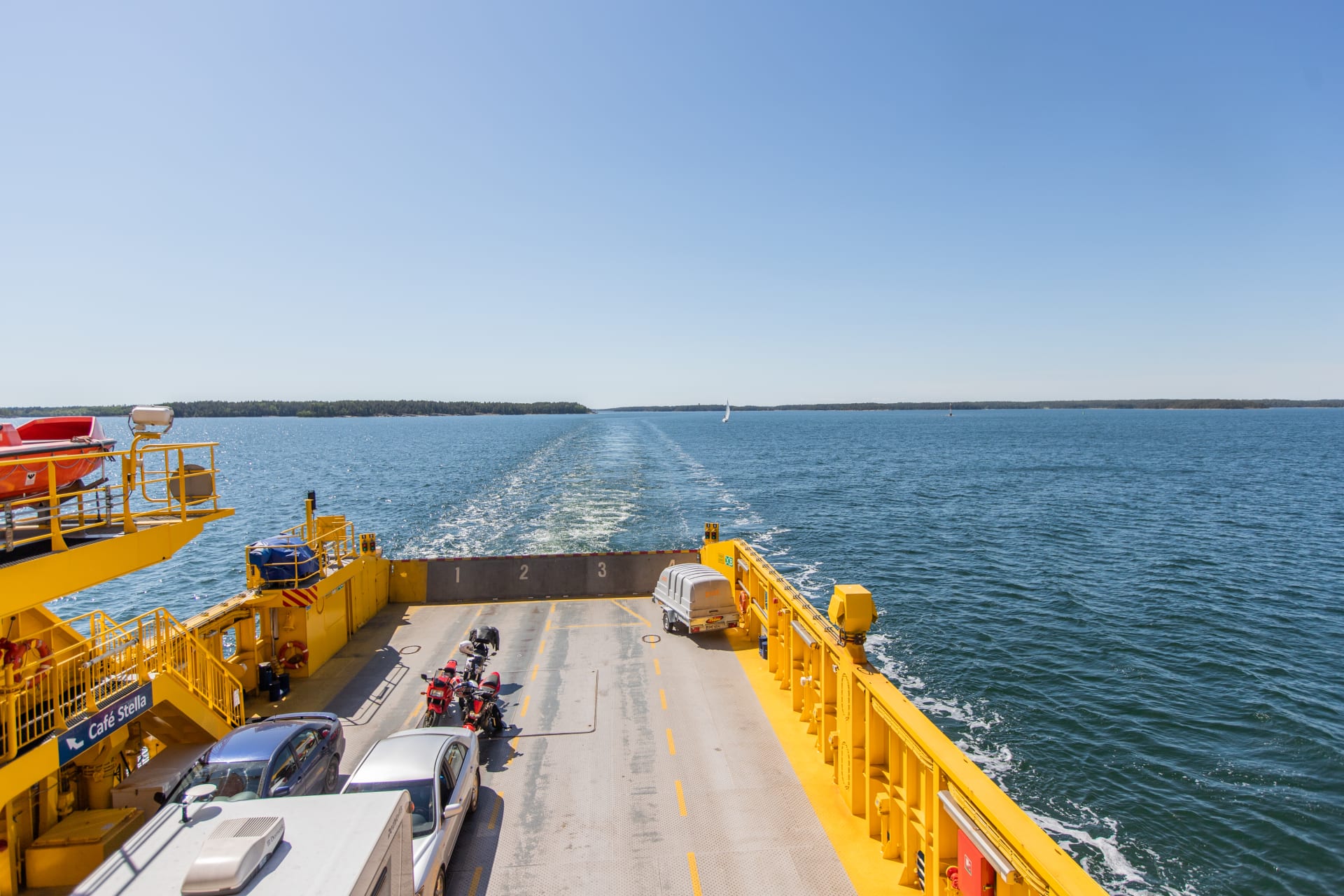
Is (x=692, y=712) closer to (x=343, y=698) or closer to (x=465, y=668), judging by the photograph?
(x=465, y=668)

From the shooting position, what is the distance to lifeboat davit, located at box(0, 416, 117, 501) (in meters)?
7.09

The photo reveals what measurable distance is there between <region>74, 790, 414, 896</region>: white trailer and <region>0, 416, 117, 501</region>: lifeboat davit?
12.6 feet

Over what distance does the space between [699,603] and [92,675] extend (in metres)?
11.1

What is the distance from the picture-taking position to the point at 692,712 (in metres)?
12.7

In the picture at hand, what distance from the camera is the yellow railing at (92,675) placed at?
753 cm

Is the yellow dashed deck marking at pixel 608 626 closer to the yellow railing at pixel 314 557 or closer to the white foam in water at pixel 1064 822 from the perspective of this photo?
the yellow railing at pixel 314 557

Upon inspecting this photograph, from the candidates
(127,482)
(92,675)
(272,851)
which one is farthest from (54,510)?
(272,851)

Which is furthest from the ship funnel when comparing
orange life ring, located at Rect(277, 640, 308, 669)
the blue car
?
orange life ring, located at Rect(277, 640, 308, 669)

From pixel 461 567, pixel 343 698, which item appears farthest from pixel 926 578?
pixel 343 698

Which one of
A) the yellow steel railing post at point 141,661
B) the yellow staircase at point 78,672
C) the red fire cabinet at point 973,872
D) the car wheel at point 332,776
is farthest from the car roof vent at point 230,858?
the red fire cabinet at point 973,872

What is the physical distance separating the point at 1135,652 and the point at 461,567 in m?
21.6

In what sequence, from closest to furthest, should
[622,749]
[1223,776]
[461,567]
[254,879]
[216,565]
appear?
[254,879] → [622,749] → [1223,776] → [461,567] → [216,565]

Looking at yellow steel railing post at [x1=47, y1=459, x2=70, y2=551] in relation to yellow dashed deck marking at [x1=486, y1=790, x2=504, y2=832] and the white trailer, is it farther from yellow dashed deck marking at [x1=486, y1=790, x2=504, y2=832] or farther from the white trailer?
yellow dashed deck marking at [x1=486, y1=790, x2=504, y2=832]

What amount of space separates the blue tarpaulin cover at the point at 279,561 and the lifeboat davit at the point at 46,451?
637 cm
